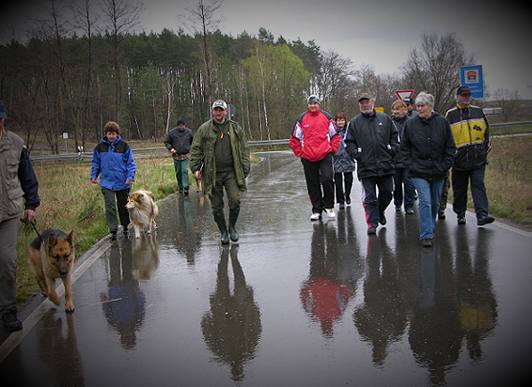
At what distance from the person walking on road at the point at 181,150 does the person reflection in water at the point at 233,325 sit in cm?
904

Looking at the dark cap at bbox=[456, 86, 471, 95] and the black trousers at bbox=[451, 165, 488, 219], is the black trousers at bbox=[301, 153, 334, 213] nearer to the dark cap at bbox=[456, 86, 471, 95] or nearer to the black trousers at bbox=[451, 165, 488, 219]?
the black trousers at bbox=[451, 165, 488, 219]

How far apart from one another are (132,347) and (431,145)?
5.21 m

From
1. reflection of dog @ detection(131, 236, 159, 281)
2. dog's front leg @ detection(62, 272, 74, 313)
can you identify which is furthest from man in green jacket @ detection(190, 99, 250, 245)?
dog's front leg @ detection(62, 272, 74, 313)

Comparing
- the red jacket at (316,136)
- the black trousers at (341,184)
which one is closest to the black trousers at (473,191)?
the red jacket at (316,136)

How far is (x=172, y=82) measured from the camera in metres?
74.4

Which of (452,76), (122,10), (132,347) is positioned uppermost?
(122,10)

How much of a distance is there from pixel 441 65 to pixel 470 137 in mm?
45827

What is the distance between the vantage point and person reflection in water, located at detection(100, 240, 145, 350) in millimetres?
4868

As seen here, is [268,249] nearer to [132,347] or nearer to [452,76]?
[132,347]

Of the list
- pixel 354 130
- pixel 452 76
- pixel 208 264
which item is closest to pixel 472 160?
pixel 354 130

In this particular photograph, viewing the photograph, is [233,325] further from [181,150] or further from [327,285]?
[181,150]

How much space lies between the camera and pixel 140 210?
30.2 feet

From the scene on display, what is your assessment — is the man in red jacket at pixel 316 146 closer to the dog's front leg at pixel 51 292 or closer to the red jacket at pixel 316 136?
the red jacket at pixel 316 136

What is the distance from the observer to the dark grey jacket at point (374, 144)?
8586 millimetres
